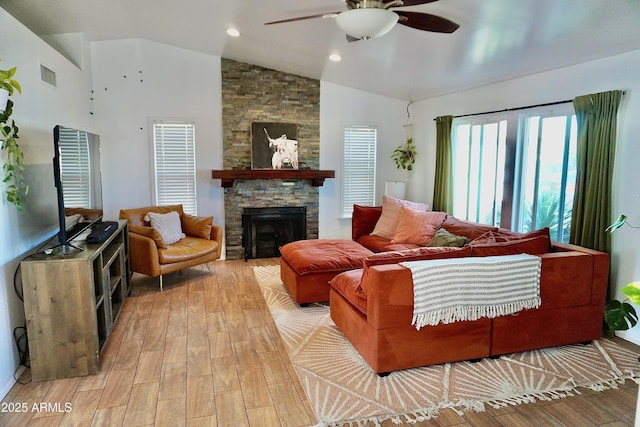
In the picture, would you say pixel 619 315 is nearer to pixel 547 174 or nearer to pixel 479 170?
pixel 547 174

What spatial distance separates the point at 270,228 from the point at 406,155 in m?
2.41

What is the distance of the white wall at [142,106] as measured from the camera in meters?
5.42

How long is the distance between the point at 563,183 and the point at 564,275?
136cm

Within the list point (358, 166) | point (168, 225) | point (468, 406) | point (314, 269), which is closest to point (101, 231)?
point (168, 225)

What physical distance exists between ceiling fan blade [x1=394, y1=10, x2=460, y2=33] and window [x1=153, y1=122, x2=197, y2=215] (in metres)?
4.00

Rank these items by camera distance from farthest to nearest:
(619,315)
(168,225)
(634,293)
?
(168,225) → (619,315) → (634,293)

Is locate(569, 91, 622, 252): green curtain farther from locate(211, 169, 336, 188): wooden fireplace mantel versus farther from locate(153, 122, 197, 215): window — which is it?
locate(153, 122, 197, 215): window

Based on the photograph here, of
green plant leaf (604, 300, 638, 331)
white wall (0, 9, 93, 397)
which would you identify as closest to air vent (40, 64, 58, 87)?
white wall (0, 9, 93, 397)

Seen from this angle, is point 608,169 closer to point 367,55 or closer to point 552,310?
point 552,310

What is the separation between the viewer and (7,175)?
269cm

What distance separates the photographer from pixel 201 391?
8.61 feet

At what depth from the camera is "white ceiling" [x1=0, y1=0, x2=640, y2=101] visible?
290 centimetres

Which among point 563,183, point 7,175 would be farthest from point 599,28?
point 7,175

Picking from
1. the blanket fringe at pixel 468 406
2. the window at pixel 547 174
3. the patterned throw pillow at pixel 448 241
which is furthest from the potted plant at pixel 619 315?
the patterned throw pillow at pixel 448 241
